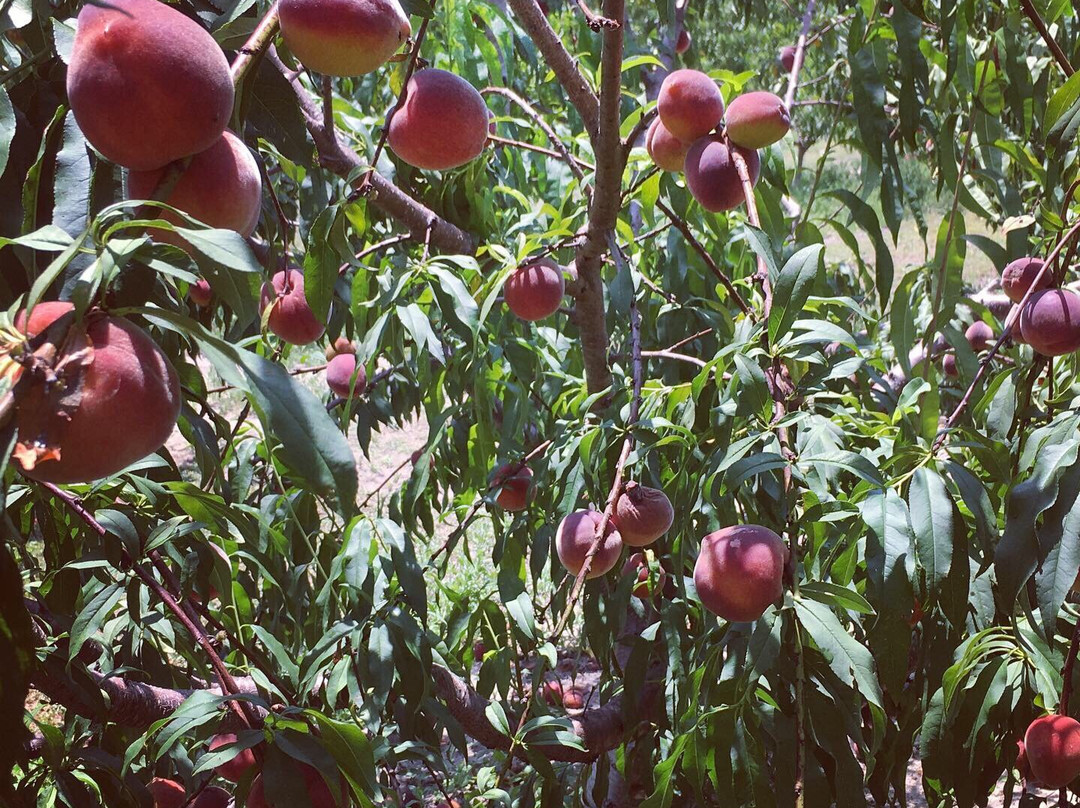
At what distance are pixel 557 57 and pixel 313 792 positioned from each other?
0.70 m

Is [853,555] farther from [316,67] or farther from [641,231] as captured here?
[641,231]

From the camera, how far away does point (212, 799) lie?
0.92 metres

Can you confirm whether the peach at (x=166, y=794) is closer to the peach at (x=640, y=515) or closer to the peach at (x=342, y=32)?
the peach at (x=640, y=515)

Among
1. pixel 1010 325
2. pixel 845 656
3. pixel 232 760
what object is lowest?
pixel 232 760

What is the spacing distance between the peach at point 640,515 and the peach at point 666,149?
1.26 feet

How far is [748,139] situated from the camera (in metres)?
0.94

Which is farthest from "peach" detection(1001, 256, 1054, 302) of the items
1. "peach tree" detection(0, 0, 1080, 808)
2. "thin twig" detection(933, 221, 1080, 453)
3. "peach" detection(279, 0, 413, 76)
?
"peach" detection(279, 0, 413, 76)

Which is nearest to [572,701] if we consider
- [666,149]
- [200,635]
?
[666,149]

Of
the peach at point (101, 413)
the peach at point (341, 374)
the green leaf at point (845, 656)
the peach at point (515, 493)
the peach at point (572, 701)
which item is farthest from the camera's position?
the peach at point (572, 701)

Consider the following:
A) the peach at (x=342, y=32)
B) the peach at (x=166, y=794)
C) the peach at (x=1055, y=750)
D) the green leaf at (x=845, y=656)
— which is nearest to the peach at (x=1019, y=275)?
the peach at (x=1055, y=750)

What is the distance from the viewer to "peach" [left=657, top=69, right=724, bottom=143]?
3.07 ft

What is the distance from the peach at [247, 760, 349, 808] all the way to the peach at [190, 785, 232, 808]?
11.1 inches

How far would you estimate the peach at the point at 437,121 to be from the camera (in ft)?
2.70

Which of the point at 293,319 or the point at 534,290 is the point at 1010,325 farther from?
the point at 293,319
